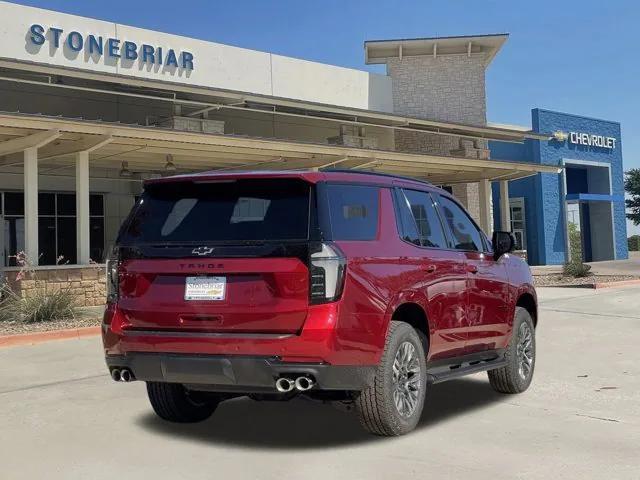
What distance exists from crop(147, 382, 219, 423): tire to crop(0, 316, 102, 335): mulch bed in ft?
23.3

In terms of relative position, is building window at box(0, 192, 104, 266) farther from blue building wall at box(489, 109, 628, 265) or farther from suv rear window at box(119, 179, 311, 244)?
blue building wall at box(489, 109, 628, 265)

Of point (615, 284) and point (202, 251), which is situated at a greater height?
point (202, 251)

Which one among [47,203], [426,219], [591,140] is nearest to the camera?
[426,219]

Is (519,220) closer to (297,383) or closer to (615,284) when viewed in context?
(615,284)

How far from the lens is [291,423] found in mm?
5820

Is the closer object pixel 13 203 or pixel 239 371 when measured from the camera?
pixel 239 371

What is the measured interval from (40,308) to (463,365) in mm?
9410

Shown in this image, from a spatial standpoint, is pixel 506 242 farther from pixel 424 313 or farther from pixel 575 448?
pixel 575 448

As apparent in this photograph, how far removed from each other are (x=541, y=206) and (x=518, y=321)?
31765 mm

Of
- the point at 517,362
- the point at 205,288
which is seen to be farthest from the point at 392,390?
the point at 517,362

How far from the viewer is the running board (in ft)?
18.8

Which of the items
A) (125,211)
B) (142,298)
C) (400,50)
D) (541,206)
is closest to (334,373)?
(142,298)

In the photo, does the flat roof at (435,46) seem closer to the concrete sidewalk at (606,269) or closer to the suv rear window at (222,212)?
the concrete sidewalk at (606,269)

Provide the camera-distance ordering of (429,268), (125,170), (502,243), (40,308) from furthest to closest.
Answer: (125,170) < (40,308) < (502,243) < (429,268)
